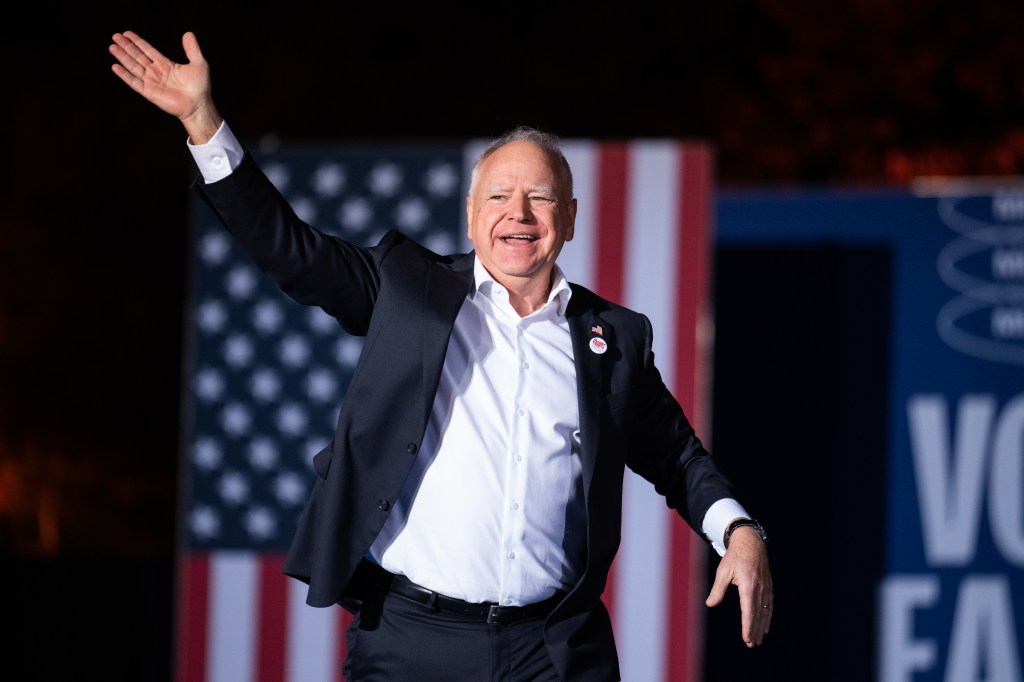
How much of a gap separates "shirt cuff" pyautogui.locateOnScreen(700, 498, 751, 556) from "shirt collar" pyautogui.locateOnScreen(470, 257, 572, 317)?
45cm

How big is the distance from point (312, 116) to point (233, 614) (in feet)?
16.0

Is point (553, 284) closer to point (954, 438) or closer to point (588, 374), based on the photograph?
point (588, 374)

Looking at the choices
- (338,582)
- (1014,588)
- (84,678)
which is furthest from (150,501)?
(338,582)

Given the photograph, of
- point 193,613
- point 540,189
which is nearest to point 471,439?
point 540,189

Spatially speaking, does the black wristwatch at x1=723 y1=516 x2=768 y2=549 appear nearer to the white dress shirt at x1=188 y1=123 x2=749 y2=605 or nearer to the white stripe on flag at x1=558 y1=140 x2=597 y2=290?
the white dress shirt at x1=188 y1=123 x2=749 y2=605

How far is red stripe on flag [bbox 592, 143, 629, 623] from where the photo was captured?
14.2 ft

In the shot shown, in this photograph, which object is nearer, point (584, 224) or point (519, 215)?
point (519, 215)

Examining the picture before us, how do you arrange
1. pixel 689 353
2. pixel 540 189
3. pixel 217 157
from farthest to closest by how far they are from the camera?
pixel 689 353
pixel 540 189
pixel 217 157

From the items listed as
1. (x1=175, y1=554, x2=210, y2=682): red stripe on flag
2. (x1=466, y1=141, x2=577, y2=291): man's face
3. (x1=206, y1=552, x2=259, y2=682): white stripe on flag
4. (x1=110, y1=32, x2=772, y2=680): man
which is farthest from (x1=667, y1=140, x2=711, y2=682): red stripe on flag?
(x1=466, y1=141, x2=577, y2=291): man's face

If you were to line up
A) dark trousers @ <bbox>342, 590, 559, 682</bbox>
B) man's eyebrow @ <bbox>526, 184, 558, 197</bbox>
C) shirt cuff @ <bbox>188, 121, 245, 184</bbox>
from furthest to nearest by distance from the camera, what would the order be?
man's eyebrow @ <bbox>526, 184, 558, 197</bbox>
dark trousers @ <bbox>342, 590, 559, 682</bbox>
shirt cuff @ <bbox>188, 121, 245, 184</bbox>

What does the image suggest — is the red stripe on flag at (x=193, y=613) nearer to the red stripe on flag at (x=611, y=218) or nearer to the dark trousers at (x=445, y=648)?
the red stripe on flag at (x=611, y=218)

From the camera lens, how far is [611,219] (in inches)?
172

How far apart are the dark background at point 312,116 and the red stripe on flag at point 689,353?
4.44 m

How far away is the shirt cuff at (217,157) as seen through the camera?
2.11 metres
